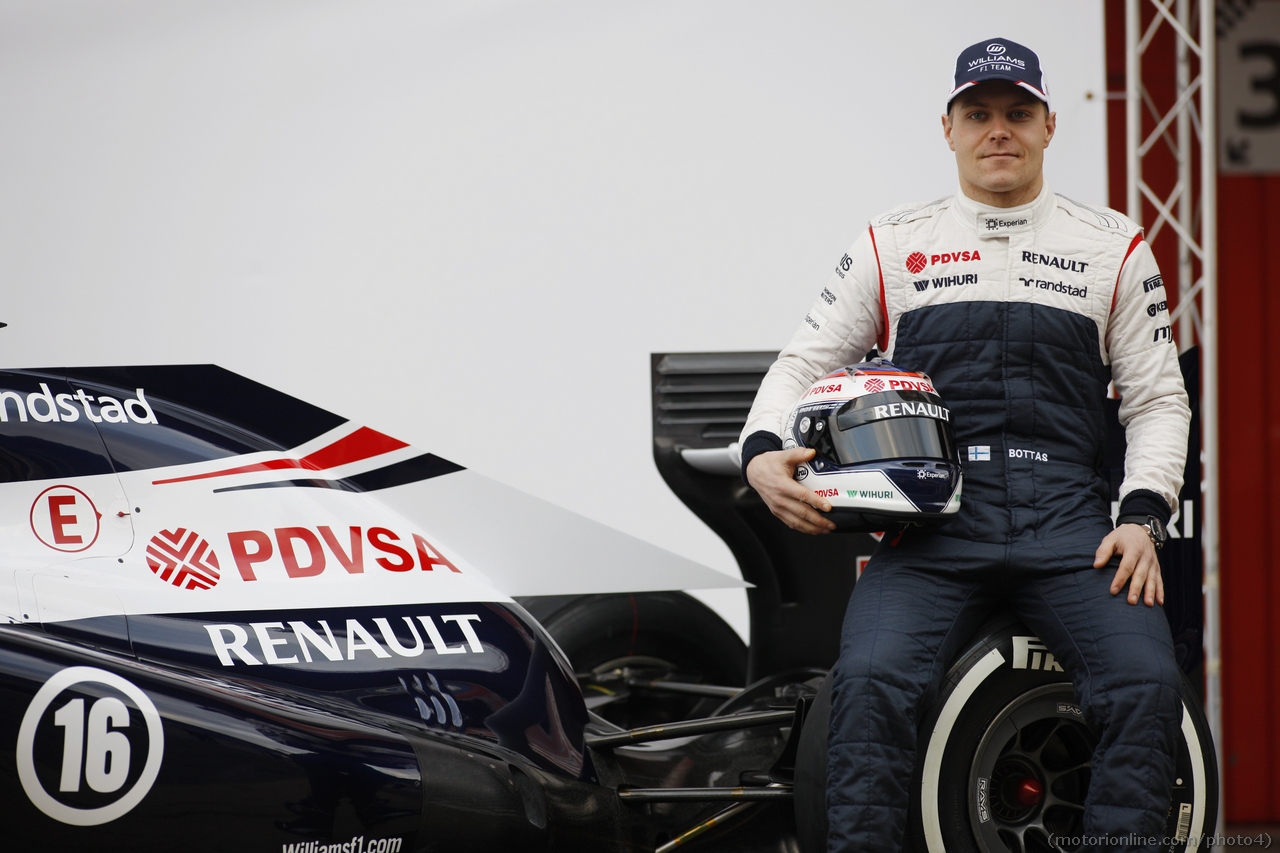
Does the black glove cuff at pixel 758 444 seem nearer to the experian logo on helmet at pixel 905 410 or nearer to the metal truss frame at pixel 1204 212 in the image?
the experian logo on helmet at pixel 905 410

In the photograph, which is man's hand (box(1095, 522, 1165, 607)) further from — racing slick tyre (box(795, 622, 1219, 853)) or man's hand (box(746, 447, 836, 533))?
man's hand (box(746, 447, 836, 533))

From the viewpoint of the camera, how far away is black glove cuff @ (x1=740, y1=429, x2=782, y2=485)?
6.57 ft

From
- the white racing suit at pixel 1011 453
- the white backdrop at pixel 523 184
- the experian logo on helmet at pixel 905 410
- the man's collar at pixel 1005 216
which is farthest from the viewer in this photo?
the white backdrop at pixel 523 184

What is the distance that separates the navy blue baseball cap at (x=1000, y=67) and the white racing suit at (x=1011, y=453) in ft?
0.65

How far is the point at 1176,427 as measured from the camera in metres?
2.00

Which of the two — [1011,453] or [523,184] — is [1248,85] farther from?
[1011,453]

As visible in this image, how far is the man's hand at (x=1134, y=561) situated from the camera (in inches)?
73.5

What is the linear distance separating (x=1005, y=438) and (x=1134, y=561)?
0.94ft

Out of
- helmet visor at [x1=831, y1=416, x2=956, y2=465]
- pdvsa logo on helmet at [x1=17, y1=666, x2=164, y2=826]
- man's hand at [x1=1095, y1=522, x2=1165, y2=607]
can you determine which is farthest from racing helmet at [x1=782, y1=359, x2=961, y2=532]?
pdvsa logo on helmet at [x1=17, y1=666, x2=164, y2=826]

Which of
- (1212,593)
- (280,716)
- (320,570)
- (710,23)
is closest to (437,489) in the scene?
(320,570)

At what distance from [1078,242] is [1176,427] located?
1.19ft

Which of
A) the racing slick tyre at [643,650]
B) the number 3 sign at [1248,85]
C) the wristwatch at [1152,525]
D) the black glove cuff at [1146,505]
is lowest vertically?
the racing slick tyre at [643,650]

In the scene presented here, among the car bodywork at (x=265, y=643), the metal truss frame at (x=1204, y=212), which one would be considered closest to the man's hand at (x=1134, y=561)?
the car bodywork at (x=265, y=643)

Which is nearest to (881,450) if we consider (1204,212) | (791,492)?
(791,492)
